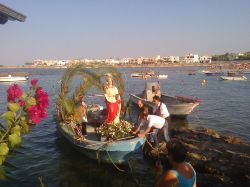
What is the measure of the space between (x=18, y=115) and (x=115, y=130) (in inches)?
334

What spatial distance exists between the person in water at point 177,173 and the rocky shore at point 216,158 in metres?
6.58

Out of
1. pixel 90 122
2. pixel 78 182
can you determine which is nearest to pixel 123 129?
pixel 78 182

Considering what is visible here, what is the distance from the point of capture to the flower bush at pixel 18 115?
3.24 meters

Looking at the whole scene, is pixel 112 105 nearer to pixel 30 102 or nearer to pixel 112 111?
pixel 112 111

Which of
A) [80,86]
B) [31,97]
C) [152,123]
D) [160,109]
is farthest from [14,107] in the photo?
[80,86]

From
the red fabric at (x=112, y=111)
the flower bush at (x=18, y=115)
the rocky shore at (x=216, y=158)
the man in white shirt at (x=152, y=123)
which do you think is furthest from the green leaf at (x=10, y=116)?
the red fabric at (x=112, y=111)

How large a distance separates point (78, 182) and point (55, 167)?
222cm

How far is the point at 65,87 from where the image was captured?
637 inches

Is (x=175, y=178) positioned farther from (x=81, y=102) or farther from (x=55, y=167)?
(x=81, y=102)

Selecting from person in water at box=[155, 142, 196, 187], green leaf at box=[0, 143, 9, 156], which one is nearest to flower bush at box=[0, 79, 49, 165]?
green leaf at box=[0, 143, 9, 156]

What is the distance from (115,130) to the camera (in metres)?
11.7

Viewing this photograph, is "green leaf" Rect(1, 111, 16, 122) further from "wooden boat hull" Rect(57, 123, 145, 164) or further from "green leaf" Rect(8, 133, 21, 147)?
"wooden boat hull" Rect(57, 123, 145, 164)

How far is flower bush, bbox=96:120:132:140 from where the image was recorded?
457 inches

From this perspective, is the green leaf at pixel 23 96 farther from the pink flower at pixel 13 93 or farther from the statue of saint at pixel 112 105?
the statue of saint at pixel 112 105
